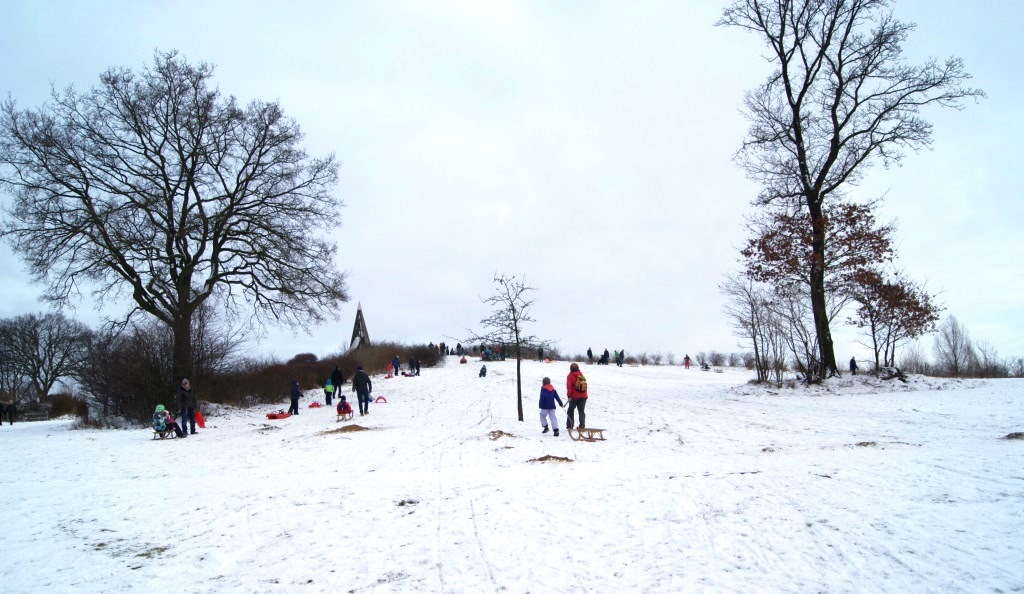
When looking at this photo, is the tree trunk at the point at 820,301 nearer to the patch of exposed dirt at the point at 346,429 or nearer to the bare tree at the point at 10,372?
the patch of exposed dirt at the point at 346,429

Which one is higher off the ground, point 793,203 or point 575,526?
point 793,203

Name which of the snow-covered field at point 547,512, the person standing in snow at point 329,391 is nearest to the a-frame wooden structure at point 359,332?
the person standing in snow at point 329,391

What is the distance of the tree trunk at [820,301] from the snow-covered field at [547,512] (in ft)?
23.9

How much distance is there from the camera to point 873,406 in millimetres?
16328

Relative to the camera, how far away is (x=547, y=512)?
7270mm

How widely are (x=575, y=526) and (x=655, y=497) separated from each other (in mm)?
1547

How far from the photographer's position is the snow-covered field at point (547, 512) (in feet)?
17.3

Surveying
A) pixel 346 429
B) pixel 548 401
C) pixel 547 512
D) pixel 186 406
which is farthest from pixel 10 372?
pixel 547 512

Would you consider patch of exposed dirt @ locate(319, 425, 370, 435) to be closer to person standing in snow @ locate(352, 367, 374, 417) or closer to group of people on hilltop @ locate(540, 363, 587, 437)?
person standing in snow @ locate(352, 367, 374, 417)

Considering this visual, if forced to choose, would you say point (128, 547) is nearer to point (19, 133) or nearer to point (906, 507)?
point (906, 507)

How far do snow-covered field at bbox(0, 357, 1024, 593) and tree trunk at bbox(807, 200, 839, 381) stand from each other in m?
7.30

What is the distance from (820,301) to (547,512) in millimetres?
19256

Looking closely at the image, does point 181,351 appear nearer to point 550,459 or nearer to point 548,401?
point 548,401

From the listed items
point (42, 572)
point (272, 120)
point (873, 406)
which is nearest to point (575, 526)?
point (42, 572)
